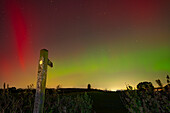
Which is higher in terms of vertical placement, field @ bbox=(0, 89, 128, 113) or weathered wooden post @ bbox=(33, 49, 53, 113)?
weathered wooden post @ bbox=(33, 49, 53, 113)

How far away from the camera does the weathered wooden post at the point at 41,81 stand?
4.45 m

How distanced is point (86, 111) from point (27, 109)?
8.73ft

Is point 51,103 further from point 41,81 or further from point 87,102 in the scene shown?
point 41,81

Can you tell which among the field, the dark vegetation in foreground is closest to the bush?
the dark vegetation in foreground

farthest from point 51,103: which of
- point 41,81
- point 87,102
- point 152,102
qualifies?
point 152,102

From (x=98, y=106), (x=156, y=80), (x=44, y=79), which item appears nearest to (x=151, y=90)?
(x=156, y=80)

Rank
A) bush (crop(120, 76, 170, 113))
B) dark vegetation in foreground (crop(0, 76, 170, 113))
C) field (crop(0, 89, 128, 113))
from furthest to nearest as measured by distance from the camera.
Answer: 1. field (crop(0, 89, 128, 113))
2. dark vegetation in foreground (crop(0, 76, 170, 113))
3. bush (crop(120, 76, 170, 113))

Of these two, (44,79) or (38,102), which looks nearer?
(38,102)

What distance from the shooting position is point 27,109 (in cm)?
694

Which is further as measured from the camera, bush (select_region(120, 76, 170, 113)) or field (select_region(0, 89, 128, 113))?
field (select_region(0, 89, 128, 113))

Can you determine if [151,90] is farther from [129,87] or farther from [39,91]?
[39,91]

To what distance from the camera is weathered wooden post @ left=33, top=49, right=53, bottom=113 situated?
4.45 meters

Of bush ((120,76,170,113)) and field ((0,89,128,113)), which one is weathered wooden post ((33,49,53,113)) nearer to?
field ((0,89,128,113))

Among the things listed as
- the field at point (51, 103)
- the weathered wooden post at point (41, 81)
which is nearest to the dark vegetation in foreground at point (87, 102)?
the field at point (51, 103)
